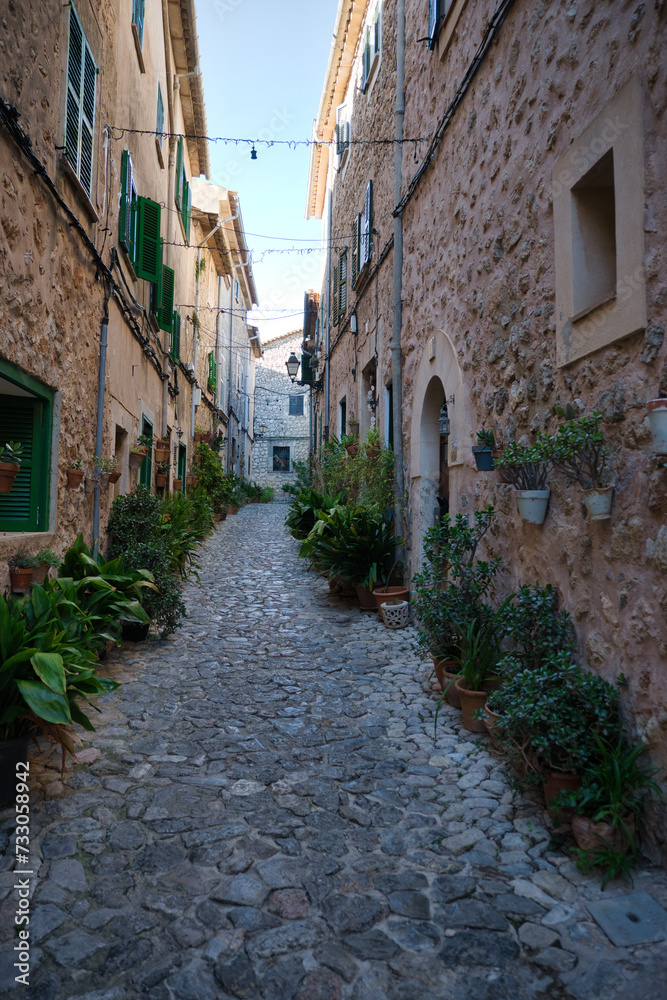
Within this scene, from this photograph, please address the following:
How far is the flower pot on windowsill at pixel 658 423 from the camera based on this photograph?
234 cm

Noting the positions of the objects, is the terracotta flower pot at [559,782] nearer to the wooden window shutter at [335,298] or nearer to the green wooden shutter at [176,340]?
the green wooden shutter at [176,340]

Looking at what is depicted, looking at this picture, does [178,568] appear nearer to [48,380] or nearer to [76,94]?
[48,380]

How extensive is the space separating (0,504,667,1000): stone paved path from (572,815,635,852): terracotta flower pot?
0.13 m

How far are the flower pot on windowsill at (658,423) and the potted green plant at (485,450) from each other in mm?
1776

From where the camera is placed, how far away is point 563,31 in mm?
3352

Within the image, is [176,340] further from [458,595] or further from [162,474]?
[458,595]

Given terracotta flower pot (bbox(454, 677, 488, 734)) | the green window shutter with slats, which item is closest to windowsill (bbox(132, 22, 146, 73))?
the green window shutter with slats

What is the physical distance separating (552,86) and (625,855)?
12.4 feet

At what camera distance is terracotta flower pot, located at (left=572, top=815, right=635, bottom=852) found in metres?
2.47

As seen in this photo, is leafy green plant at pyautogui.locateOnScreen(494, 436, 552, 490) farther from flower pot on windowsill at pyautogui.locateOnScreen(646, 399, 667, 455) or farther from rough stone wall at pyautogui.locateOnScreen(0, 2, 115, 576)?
rough stone wall at pyautogui.locateOnScreen(0, 2, 115, 576)

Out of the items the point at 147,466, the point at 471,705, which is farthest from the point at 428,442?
the point at 147,466

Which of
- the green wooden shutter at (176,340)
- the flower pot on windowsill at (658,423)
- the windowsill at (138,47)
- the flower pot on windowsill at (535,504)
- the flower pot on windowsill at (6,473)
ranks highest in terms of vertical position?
the windowsill at (138,47)

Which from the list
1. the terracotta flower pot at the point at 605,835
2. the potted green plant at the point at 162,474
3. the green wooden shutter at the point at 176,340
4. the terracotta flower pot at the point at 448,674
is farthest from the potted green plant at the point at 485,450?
the green wooden shutter at the point at 176,340

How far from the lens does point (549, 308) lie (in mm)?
3533
